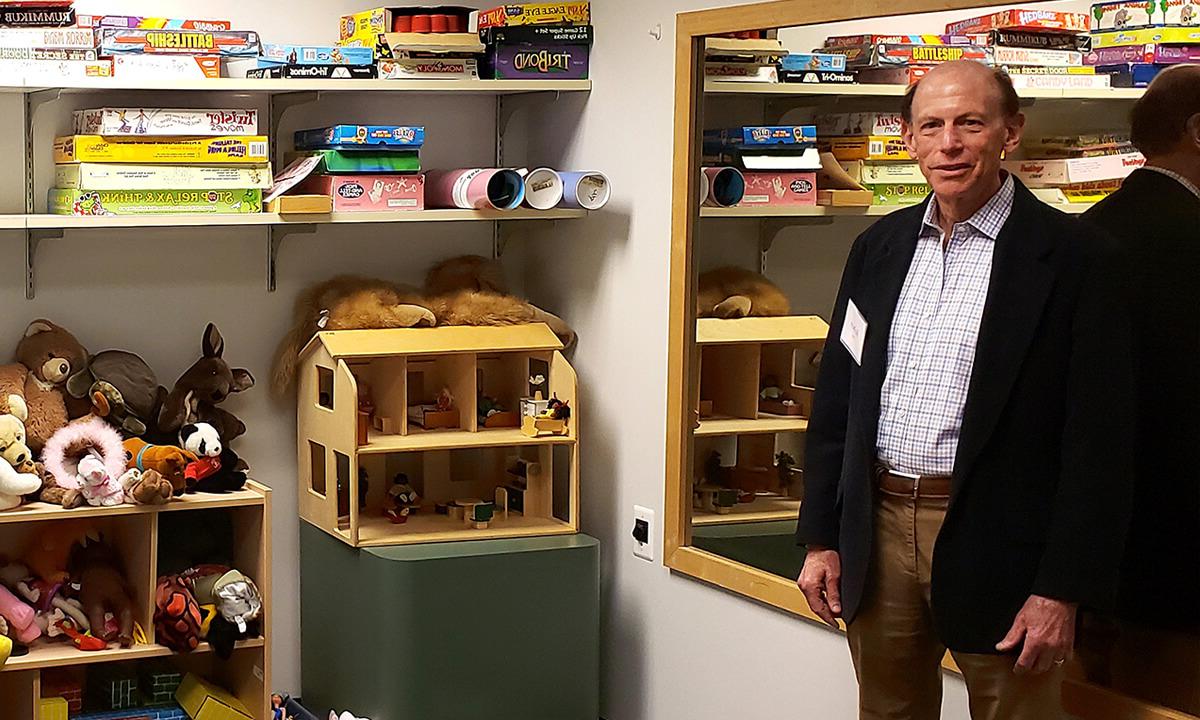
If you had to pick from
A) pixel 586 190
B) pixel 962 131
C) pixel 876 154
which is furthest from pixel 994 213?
pixel 586 190

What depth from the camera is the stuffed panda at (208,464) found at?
318 cm

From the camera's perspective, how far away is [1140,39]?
2.21 meters

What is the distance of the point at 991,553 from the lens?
208cm

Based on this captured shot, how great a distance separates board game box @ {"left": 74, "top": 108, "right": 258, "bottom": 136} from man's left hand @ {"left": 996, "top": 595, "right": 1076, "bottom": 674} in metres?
1.87

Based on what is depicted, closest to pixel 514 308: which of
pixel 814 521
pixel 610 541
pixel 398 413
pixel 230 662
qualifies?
pixel 398 413

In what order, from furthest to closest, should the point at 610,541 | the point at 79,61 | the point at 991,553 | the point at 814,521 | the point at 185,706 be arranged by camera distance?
the point at 610,541 < the point at 185,706 < the point at 79,61 < the point at 814,521 < the point at 991,553

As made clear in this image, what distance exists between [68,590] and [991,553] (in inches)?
76.8

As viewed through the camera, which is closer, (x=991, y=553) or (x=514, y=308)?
(x=991, y=553)

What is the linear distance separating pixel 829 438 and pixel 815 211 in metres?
0.60

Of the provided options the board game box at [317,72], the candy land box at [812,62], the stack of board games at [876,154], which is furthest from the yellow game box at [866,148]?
the board game box at [317,72]

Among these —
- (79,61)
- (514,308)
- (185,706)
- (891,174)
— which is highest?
(79,61)

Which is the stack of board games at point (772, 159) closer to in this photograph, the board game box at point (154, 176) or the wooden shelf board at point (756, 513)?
the wooden shelf board at point (756, 513)

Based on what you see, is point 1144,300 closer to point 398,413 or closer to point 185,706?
point 398,413

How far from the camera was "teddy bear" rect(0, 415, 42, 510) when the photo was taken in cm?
294
